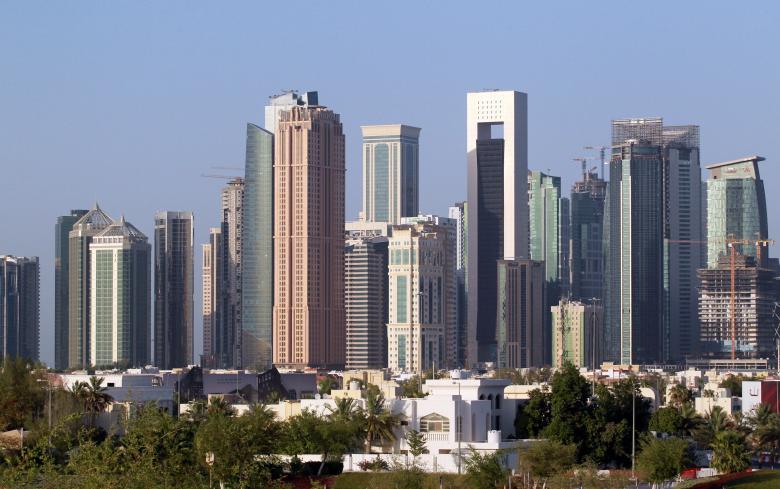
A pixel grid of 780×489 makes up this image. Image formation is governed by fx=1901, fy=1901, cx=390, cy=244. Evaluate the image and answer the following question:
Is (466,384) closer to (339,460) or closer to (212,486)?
(339,460)

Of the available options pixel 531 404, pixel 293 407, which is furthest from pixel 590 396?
pixel 293 407

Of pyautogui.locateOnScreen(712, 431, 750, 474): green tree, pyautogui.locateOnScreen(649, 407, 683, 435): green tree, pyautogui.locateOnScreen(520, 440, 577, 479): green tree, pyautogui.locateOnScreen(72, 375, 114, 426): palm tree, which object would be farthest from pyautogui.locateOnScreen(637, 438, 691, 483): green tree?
pyautogui.locateOnScreen(72, 375, 114, 426): palm tree

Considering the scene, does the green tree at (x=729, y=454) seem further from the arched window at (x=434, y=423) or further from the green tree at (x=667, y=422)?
the arched window at (x=434, y=423)

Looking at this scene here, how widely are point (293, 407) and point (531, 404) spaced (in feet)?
50.6

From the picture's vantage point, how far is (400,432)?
85.9 meters

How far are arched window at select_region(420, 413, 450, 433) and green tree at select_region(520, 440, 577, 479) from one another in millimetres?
9152

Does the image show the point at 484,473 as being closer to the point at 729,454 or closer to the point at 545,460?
A: the point at 545,460

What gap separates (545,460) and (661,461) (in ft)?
19.6

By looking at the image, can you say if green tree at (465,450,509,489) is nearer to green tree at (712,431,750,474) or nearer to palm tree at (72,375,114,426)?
green tree at (712,431,750,474)

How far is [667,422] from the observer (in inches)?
3708

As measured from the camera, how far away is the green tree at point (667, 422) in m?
94.0

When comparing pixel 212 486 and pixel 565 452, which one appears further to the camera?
pixel 565 452

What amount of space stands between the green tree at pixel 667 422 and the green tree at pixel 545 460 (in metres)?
18.5

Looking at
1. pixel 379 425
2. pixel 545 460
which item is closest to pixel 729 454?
pixel 545 460
